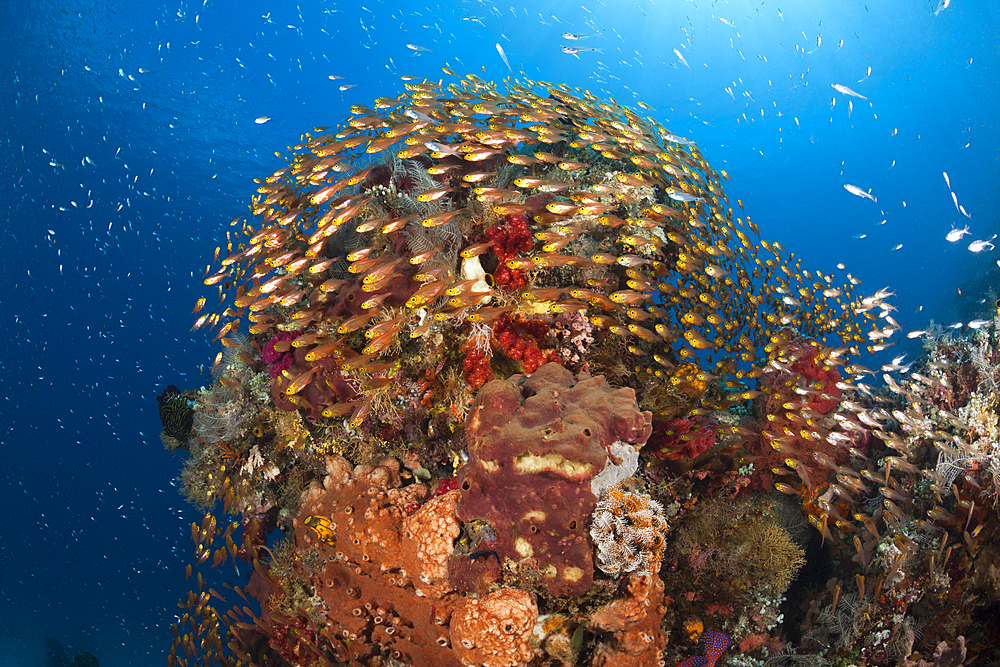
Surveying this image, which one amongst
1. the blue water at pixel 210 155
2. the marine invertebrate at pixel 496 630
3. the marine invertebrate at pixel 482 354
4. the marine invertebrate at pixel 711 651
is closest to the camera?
the marine invertebrate at pixel 496 630

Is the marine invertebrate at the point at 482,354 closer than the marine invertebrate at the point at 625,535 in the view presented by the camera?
No

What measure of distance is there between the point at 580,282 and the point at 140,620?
62.5 m

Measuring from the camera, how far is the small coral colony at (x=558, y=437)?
12.3 ft

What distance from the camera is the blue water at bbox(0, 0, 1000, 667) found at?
3391 cm

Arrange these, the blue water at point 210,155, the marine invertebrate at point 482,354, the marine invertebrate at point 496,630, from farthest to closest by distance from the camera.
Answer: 1. the blue water at point 210,155
2. the marine invertebrate at point 482,354
3. the marine invertebrate at point 496,630

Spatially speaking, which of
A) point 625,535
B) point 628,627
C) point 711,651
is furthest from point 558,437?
point 711,651

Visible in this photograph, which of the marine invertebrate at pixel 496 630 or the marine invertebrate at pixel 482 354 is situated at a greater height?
the marine invertebrate at pixel 482 354

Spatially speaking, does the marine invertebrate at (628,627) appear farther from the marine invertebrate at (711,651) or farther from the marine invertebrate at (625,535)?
the marine invertebrate at (711,651)

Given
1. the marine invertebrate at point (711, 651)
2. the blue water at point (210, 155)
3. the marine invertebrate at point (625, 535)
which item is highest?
the blue water at point (210, 155)

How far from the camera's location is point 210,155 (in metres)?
36.5

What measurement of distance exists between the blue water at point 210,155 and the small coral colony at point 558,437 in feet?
65.5

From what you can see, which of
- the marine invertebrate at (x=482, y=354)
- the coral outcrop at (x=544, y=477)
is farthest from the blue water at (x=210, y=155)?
the coral outcrop at (x=544, y=477)

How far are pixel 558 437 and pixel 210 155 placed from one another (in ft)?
147

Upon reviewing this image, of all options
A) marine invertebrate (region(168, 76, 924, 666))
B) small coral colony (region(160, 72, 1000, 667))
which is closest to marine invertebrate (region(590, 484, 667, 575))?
small coral colony (region(160, 72, 1000, 667))
